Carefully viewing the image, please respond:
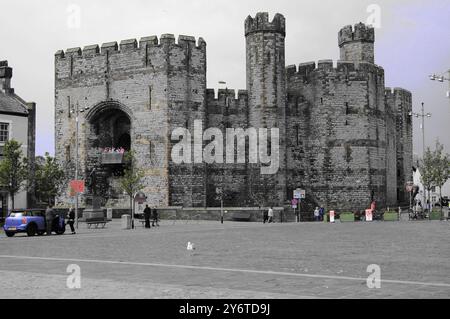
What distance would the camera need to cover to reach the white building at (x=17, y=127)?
39.9 metres

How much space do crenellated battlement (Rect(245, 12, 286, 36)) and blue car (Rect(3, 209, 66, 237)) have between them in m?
24.2

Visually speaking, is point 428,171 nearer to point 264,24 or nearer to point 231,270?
point 264,24

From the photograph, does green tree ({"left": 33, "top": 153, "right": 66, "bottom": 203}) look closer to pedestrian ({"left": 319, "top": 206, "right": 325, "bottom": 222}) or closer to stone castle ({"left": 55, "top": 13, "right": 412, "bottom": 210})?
stone castle ({"left": 55, "top": 13, "right": 412, "bottom": 210})

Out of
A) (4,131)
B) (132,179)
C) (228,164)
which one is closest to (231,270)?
(132,179)

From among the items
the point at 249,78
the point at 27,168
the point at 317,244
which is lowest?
the point at 317,244

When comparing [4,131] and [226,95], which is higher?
[226,95]

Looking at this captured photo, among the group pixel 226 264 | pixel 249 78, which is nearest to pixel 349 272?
pixel 226 264

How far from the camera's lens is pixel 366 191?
4922cm

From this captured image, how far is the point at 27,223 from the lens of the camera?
88.4ft

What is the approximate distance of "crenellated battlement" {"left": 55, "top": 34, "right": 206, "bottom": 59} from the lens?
44.8 m

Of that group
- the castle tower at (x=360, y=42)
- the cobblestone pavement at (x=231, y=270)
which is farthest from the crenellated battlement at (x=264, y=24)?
the cobblestone pavement at (x=231, y=270)

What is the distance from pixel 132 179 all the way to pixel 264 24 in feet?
50.9
